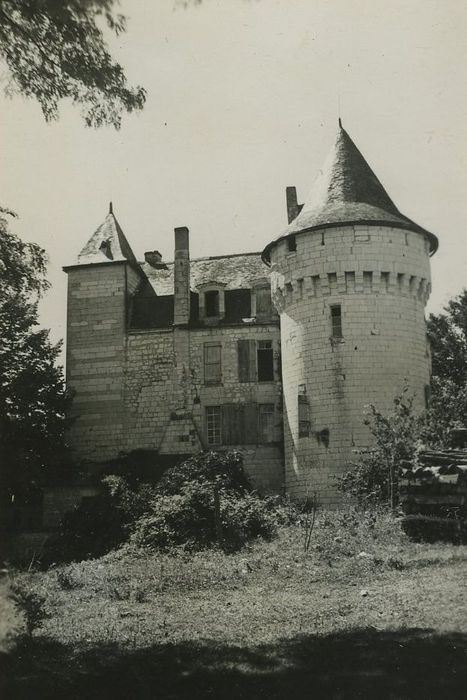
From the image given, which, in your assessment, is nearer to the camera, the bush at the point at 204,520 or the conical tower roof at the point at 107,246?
the bush at the point at 204,520

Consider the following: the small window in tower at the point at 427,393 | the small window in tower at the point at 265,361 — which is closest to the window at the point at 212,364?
the small window in tower at the point at 265,361

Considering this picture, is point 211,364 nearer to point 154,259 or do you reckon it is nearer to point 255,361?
point 255,361

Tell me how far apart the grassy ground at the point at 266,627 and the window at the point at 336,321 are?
8.65m

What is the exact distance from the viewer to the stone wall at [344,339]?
2250 cm

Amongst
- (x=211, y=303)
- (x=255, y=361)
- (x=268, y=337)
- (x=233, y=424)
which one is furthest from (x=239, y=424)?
(x=211, y=303)

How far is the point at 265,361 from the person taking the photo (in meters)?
27.4

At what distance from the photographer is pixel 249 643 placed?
9.16 metres

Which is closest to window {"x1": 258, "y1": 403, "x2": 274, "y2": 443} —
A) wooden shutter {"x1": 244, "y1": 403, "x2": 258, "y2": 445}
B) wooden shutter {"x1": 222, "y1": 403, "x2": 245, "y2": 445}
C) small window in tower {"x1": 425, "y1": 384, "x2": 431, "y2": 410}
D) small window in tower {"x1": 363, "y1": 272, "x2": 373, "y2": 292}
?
wooden shutter {"x1": 244, "y1": 403, "x2": 258, "y2": 445}

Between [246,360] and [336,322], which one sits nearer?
[336,322]

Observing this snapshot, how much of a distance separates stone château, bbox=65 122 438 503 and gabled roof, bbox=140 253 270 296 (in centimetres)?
8

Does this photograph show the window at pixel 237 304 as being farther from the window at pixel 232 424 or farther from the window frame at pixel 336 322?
the window frame at pixel 336 322

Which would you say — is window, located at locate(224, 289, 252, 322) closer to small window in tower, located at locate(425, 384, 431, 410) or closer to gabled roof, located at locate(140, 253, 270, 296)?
gabled roof, located at locate(140, 253, 270, 296)

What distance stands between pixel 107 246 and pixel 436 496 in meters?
19.3

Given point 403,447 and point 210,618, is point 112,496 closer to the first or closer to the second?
point 403,447
